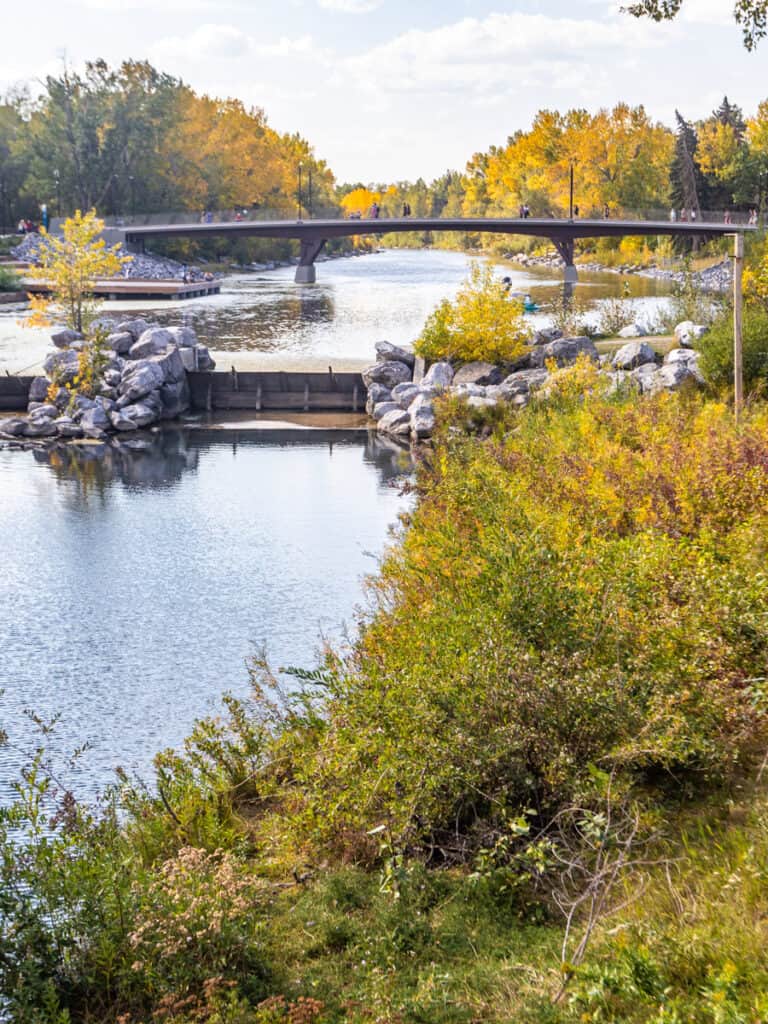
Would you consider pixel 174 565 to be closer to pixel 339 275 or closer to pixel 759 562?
pixel 759 562

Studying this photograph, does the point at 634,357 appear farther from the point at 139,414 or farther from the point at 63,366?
the point at 63,366

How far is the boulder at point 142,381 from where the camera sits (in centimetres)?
3309

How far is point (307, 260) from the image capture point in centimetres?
7838

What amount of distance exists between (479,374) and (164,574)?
1650 centimetres

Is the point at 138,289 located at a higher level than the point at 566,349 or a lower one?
higher

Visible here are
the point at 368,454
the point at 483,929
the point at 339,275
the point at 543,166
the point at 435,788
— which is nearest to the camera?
the point at 483,929

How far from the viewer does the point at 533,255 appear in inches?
4166

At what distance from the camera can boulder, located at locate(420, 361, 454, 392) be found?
107ft

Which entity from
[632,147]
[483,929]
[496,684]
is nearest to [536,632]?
[496,684]

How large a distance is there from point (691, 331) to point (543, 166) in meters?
80.1

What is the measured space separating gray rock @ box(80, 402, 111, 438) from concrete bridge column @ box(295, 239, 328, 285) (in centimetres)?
4757

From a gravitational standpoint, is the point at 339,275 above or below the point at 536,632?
above

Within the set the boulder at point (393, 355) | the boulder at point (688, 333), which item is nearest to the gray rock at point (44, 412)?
the boulder at point (393, 355)

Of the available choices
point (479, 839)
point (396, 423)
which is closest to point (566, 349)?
point (396, 423)
